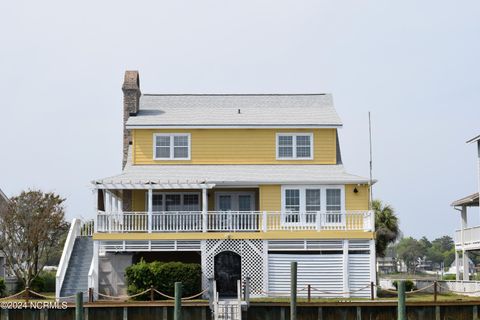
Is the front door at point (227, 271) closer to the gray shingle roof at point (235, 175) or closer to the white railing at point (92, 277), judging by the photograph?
the gray shingle roof at point (235, 175)

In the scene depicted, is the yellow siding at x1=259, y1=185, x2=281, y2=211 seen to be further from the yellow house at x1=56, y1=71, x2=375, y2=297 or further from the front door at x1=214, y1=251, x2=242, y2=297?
the front door at x1=214, y1=251, x2=242, y2=297

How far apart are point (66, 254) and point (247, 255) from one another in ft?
25.6

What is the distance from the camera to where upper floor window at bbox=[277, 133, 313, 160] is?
134ft

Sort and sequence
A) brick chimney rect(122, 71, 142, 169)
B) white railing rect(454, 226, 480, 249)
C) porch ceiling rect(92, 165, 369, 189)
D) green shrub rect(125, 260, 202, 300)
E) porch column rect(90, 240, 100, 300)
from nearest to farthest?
1. green shrub rect(125, 260, 202, 300)
2. porch column rect(90, 240, 100, 300)
3. porch ceiling rect(92, 165, 369, 189)
4. brick chimney rect(122, 71, 142, 169)
5. white railing rect(454, 226, 480, 249)

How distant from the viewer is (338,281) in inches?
1427

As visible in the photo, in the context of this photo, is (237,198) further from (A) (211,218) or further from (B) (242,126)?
(B) (242,126)

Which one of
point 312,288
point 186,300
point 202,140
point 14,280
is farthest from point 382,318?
point 14,280

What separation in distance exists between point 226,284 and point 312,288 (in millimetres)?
4365

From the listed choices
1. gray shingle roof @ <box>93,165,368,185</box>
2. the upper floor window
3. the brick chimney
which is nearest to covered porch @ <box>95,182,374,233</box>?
gray shingle roof @ <box>93,165,368,185</box>

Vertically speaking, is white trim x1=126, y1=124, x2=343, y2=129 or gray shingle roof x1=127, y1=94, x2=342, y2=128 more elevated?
gray shingle roof x1=127, y1=94, x2=342, y2=128

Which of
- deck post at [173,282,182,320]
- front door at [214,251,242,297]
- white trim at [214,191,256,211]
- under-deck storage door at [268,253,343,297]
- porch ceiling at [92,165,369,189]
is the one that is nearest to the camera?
deck post at [173,282,182,320]

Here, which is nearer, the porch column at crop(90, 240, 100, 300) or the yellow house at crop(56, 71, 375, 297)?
the porch column at crop(90, 240, 100, 300)

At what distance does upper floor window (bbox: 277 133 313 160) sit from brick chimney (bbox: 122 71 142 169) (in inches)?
295

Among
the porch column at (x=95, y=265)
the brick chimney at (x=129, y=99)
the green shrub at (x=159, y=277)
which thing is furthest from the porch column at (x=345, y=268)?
the brick chimney at (x=129, y=99)
